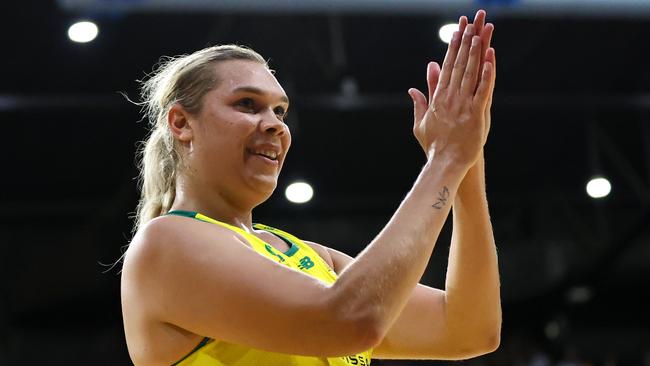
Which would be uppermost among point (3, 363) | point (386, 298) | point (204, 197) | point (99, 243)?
point (99, 243)

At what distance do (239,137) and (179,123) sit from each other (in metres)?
0.19

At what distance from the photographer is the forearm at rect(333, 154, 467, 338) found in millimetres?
1944

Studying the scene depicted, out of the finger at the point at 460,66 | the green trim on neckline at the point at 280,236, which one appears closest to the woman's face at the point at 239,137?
the green trim on neckline at the point at 280,236

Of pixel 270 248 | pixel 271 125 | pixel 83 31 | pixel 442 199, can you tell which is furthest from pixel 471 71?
pixel 83 31

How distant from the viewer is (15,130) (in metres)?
10.6

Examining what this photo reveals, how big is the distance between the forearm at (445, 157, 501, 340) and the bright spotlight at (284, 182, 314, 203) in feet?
30.1

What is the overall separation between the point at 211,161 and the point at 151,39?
6683 mm

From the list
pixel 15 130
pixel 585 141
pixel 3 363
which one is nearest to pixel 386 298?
pixel 15 130

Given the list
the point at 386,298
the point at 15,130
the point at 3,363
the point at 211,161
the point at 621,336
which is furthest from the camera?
the point at 621,336

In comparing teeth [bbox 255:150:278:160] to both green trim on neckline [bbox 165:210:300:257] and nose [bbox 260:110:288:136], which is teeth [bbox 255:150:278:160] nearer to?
nose [bbox 260:110:288:136]

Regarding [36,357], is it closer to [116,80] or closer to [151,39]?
[116,80]

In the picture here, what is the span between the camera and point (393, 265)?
1958mm

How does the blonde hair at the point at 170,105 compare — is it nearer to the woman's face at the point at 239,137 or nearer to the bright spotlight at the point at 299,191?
the woman's face at the point at 239,137

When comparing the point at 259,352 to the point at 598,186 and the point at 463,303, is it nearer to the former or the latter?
the point at 463,303
